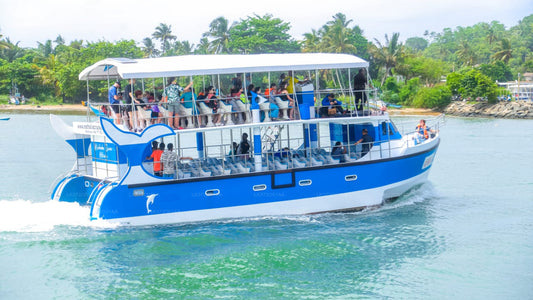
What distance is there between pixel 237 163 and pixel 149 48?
76.3 metres

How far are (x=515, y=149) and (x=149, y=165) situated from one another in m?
24.3

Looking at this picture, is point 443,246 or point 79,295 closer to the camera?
point 79,295

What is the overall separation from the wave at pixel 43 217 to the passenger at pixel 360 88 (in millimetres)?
7592

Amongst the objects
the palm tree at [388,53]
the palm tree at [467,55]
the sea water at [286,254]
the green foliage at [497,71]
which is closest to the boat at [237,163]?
the sea water at [286,254]

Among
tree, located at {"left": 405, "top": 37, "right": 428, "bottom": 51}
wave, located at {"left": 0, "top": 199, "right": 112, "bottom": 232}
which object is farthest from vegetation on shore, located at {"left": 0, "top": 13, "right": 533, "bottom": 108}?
tree, located at {"left": 405, "top": 37, "right": 428, "bottom": 51}

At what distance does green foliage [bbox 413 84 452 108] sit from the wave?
49251mm

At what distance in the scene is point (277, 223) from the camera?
1631 centimetres

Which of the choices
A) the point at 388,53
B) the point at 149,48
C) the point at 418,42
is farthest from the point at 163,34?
the point at 418,42

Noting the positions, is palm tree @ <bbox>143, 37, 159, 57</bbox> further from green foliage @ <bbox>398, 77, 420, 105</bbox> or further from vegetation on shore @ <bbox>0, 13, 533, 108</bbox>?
green foliage @ <bbox>398, 77, 420, 105</bbox>

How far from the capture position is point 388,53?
222ft

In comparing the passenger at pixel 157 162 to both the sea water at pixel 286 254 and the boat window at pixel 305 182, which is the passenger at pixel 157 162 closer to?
the sea water at pixel 286 254

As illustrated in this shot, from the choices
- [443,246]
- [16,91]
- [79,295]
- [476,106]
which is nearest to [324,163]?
[443,246]

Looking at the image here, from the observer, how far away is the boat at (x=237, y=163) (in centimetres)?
1524

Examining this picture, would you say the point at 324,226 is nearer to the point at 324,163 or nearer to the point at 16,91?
the point at 324,163
